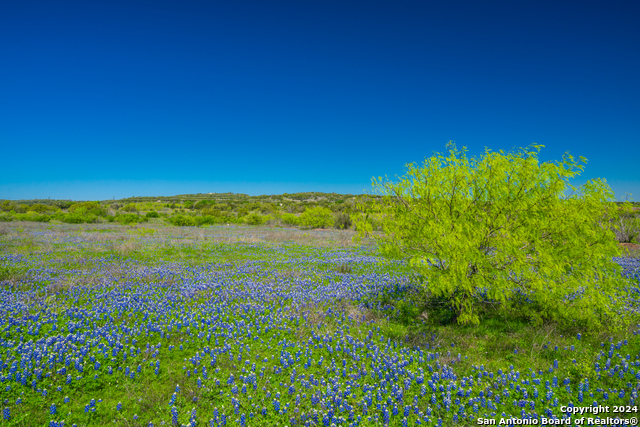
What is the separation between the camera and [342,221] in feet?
145

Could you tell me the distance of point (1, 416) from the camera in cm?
379

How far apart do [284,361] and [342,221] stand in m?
39.1

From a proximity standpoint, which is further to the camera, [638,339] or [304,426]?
[638,339]

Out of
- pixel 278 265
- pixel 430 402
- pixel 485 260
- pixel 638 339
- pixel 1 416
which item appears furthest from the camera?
pixel 278 265

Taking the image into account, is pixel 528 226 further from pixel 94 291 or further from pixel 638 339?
pixel 94 291

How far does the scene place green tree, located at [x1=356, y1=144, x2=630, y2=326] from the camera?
609 cm

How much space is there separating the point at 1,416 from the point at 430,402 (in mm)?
5876

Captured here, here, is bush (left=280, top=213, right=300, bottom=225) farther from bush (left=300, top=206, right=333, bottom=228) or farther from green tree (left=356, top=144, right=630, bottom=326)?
green tree (left=356, top=144, right=630, bottom=326)

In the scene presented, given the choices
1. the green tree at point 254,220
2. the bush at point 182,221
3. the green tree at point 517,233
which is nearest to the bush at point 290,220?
the green tree at point 254,220

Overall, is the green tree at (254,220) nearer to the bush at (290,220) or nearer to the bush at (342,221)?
the bush at (290,220)

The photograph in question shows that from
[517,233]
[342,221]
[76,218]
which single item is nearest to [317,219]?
[342,221]

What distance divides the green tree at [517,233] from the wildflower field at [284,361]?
98cm

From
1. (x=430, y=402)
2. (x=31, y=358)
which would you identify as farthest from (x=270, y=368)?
(x=31, y=358)

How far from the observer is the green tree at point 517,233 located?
609 cm
